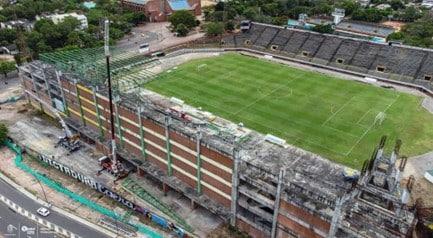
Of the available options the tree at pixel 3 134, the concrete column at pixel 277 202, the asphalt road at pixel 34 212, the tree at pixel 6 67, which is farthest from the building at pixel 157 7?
the concrete column at pixel 277 202

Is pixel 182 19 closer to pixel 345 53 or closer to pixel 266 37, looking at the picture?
pixel 266 37

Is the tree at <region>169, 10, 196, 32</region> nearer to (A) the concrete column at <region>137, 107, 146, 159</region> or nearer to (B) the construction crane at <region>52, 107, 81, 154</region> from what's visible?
(B) the construction crane at <region>52, 107, 81, 154</region>

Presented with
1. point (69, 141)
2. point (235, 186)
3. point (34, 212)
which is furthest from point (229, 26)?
point (34, 212)

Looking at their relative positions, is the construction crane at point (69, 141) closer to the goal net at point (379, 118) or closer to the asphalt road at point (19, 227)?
the asphalt road at point (19, 227)

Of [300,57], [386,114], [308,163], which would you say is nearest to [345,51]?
[300,57]

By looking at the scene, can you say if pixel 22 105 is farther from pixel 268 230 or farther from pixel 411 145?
pixel 411 145
